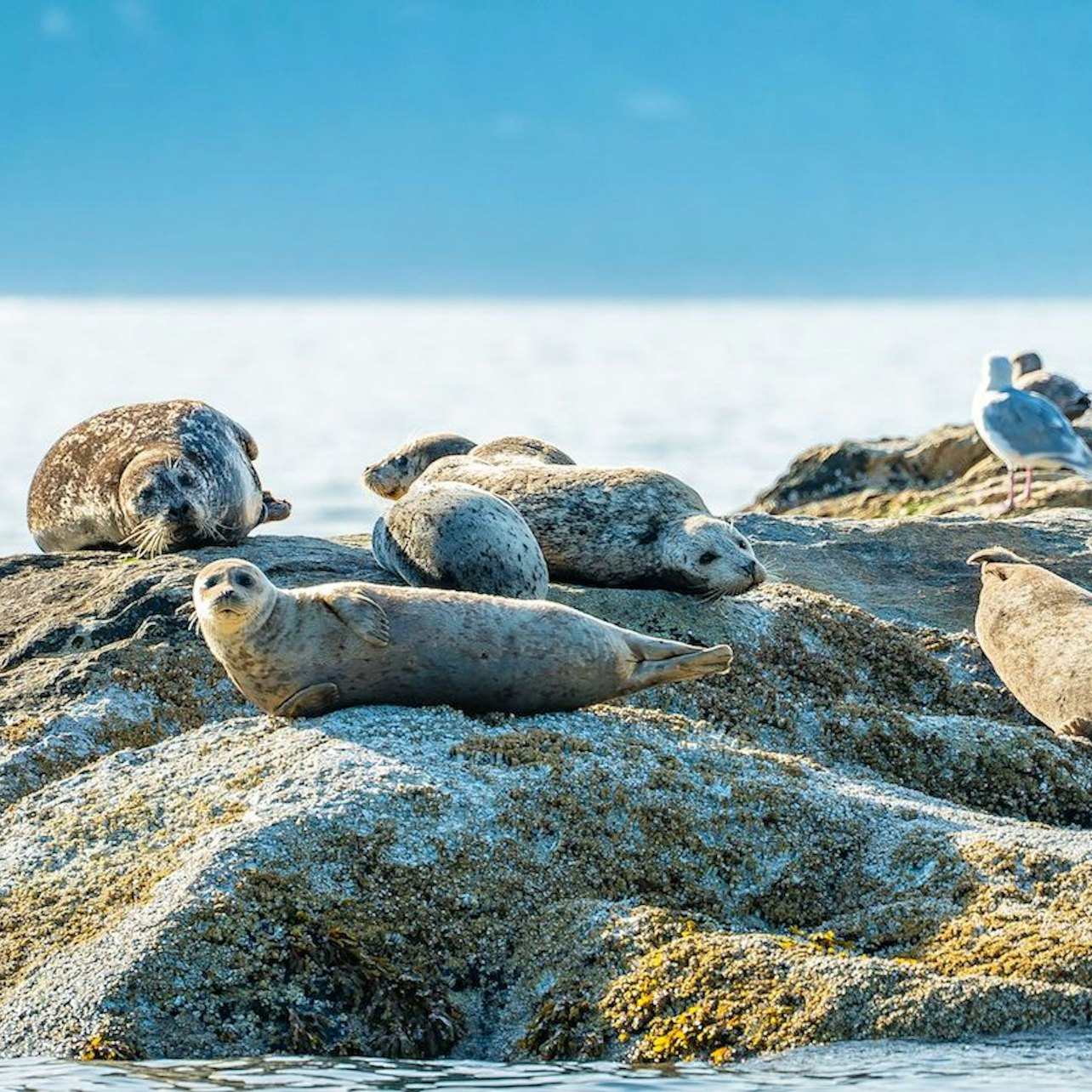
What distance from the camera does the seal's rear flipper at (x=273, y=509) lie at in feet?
33.2

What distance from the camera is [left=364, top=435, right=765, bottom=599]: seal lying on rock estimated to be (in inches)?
323

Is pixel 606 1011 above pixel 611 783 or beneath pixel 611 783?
beneath

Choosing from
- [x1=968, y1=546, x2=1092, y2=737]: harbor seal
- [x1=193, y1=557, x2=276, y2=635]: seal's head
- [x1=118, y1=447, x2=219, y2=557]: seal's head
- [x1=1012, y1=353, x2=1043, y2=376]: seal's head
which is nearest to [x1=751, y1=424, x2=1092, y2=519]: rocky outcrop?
[x1=1012, y1=353, x2=1043, y2=376]: seal's head

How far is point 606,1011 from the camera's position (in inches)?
178

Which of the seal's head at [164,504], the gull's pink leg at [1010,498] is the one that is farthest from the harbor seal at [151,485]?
the gull's pink leg at [1010,498]

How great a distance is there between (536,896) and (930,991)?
3.55ft

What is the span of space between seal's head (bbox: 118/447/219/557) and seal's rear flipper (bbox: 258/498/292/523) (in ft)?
3.01

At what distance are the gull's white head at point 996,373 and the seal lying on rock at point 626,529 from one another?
5.91 metres

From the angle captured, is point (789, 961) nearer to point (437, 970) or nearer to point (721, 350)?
point (437, 970)

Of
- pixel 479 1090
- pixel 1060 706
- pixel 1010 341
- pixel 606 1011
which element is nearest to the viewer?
pixel 479 1090

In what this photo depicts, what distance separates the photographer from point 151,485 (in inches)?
352

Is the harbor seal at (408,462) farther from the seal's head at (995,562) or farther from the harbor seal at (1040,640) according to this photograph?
the harbor seal at (1040,640)

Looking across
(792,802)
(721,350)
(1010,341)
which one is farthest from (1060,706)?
(1010,341)

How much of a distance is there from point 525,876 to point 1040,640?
10.9 feet
